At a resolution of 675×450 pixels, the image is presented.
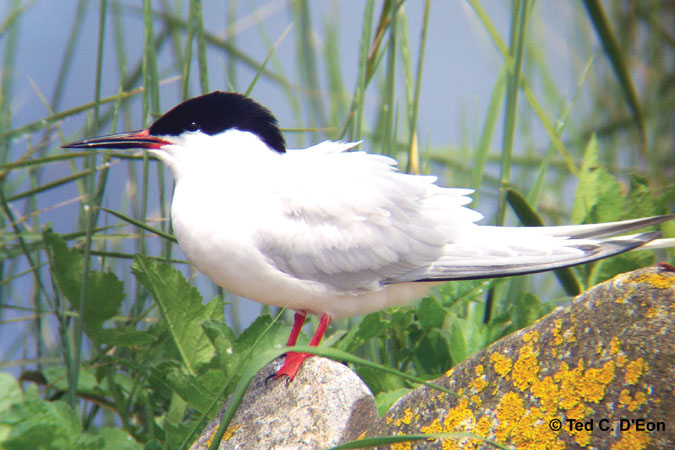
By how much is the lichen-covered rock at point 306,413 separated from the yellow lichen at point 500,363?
1.20 ft

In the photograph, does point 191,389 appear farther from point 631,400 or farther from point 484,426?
point 631,400

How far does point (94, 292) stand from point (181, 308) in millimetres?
278

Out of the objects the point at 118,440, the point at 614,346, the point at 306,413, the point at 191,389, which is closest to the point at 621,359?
the point at 614,346

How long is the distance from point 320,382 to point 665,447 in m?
0.81

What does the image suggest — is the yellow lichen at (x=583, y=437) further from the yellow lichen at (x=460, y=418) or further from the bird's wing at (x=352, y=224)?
the bird's wing at (x=352, y=224)

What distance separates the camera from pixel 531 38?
396 centimetres

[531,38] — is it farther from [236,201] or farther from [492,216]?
[236,201]

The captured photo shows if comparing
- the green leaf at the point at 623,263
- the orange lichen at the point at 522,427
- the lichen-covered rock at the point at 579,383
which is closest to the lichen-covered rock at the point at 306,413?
the lichen-covered rock at the point at 579,383

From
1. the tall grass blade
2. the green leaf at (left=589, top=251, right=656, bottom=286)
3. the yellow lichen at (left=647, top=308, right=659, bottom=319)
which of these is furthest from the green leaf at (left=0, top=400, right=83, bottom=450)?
the tall grass blade

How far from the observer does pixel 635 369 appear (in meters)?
1.36

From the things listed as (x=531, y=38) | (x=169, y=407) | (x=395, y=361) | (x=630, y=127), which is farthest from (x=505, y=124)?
(x=630, y=127)

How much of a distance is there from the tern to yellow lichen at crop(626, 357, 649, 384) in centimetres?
47

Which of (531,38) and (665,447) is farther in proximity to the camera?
(531,38)

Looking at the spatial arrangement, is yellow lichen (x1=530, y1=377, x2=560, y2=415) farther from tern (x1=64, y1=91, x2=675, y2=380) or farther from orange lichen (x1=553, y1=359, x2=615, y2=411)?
tern (x1=64, y1=91, x2=675, y2=380)
